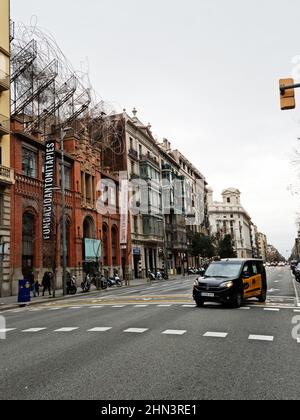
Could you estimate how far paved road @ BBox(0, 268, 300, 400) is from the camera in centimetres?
500

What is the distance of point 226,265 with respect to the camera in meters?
15.0

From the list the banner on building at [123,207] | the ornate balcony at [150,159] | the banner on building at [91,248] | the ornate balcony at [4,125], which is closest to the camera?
the ornate balcony at [4,125]

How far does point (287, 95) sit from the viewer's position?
1015 centimetres

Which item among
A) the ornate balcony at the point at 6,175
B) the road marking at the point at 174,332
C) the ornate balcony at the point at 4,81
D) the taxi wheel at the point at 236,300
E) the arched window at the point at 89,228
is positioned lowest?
the road marking at the point at 174,332

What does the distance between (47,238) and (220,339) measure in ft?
74.2

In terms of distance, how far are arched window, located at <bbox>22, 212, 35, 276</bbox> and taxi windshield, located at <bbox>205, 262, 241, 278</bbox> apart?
1825 centimetres

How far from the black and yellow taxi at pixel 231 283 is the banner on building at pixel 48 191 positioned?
17065 mm

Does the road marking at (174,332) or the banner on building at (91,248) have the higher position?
the banner on building at (91,248)

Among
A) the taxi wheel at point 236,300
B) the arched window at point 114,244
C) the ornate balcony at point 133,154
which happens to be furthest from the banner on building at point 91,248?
the taxi wheel at point 236,300

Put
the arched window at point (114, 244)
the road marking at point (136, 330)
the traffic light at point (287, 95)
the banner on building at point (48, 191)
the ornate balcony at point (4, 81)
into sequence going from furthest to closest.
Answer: the arched window at point (114, 244)
the banner on building at point (48, 191)
the ornate balcony at point (4, 81)
the traffic light at point (287, 95)
the road marking at point (136, 330)

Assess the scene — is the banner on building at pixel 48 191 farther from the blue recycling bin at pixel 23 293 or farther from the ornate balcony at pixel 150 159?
the ornate balcony at pixel 150 159

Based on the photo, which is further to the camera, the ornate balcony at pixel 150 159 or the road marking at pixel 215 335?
the ornate balcony at pixel 150 159

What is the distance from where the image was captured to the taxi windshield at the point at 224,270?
1429 cm

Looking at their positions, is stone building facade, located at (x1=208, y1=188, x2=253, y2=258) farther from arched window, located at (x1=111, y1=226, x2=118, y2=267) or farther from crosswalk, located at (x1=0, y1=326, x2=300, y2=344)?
crosswalk, located at (x1=0, y1=326, x2=300, y2=344)
